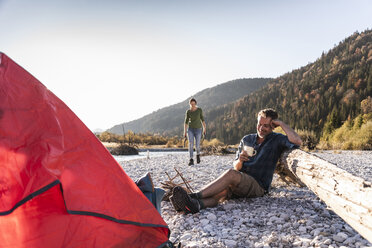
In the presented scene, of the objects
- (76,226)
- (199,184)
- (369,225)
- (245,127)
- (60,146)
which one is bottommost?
(245,127)

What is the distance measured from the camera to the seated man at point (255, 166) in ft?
11.8

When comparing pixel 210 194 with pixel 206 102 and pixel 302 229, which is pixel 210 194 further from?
pixel 206 102

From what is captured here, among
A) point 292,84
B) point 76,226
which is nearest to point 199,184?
point 76,226

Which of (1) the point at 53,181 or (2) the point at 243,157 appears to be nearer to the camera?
(1) the point at 53,181

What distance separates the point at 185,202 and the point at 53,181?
1942 mm

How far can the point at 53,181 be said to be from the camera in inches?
72.6

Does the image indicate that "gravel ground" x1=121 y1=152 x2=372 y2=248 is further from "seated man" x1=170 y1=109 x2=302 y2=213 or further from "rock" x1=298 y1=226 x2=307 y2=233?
"seated man" x1=170 y1=109 x2=302 y2=213

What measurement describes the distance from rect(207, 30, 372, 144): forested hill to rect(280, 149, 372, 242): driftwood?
2439 centimetres

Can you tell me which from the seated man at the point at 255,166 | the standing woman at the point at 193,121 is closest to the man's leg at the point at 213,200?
the seated man at the point at 255,166

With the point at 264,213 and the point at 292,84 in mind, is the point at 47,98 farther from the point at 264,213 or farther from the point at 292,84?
the point at 292,84

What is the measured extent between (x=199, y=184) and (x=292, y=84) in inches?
A: 2686

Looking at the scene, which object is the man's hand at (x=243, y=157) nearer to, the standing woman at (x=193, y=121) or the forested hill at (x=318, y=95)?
the standing woman at (x=193, y=121)

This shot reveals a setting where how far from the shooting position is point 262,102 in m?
66.1

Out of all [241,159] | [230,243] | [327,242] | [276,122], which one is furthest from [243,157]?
[327,242]
